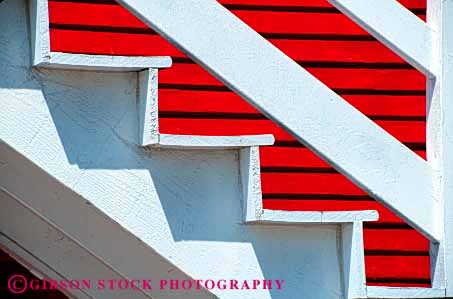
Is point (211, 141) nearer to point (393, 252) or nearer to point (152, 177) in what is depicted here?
point (152, 177)

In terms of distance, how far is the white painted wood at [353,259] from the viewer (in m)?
2.40

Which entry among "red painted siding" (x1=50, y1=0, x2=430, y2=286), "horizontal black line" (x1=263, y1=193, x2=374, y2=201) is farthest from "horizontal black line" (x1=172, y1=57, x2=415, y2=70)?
"horizontal black line" (x1=263, y1=193, x2=374, y2=201)

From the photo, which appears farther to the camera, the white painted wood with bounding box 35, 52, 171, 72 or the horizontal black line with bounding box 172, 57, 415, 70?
the horizontal black line with bounding box 172, 57, 415, 70

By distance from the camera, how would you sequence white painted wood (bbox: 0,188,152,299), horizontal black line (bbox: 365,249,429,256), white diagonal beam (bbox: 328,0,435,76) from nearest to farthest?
1. white diagonal beam (bbox: 328,0,435,76)
2. white painted wood (bbox: 0,188,152,299)
3. horizontal black line (bbox: 365,249,429,256)

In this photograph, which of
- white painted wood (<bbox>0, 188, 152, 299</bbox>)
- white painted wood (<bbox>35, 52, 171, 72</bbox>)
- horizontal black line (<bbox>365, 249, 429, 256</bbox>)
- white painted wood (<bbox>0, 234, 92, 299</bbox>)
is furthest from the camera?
horizontal black line (<bbox>365, 249, 429, 256</bbox>)

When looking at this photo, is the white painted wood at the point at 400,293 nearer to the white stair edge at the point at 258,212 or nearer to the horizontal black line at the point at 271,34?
the white stair edge at the point at 258,212

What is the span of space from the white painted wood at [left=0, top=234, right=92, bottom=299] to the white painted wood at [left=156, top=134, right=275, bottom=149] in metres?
1.31

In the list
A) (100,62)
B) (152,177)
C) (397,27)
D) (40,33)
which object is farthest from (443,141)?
(40,33)

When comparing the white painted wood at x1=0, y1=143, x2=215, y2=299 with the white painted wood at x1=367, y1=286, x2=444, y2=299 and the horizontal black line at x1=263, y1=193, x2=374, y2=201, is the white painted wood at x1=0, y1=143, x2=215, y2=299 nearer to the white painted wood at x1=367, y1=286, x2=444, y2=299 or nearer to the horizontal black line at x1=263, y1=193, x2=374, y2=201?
the white painted wood at x1=367, y1=286, x2=444, y2=299

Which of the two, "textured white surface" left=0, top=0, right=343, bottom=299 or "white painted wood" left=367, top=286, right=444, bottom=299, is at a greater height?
"textured white surface" left=0, top=0, right=343, bottom=299

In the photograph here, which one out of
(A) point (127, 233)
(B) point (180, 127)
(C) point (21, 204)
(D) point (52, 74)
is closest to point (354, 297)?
(A) point (127, 233)

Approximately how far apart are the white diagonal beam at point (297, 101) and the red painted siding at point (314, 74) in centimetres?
152

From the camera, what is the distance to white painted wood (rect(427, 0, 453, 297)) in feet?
7.93

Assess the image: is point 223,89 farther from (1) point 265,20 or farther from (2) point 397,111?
(2) point 397,111
